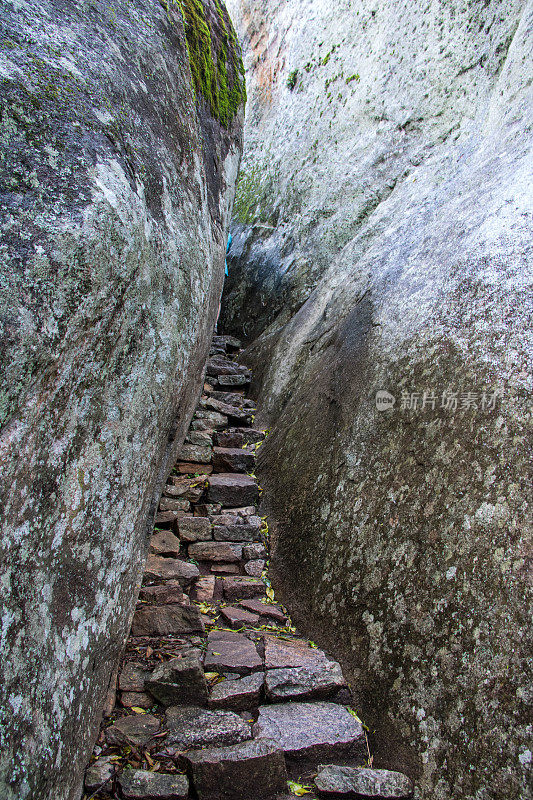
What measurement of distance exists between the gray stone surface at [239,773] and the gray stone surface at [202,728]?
13 centimetres

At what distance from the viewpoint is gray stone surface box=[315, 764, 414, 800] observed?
2.21m

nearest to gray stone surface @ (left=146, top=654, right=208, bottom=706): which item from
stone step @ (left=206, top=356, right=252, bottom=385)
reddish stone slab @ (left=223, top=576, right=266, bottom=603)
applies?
reddish stone slab @ (left=223, top=576, right=266, bottom=603)

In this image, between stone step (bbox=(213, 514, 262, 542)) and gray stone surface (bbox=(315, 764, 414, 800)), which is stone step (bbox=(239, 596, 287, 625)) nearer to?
stone step (bbox=(213, 514, 262, 542))

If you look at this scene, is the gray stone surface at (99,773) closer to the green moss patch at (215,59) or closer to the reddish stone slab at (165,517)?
the reddish stone slab at (165,517)

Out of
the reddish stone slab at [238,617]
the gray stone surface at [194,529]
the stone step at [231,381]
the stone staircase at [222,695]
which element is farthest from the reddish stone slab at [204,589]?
the stone step at [231,381]

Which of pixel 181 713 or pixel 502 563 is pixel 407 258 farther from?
pixel 181 713

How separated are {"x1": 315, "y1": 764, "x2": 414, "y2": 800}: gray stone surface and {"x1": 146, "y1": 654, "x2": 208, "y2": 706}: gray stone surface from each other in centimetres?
74

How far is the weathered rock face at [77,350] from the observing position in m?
1.89

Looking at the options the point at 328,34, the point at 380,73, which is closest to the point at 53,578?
the point at 380,73

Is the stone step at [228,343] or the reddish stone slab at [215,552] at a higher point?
the stone step at [228,343]

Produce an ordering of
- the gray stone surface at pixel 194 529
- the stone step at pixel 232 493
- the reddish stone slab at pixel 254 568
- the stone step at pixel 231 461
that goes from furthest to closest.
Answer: the stone step at pixel 231 461 < the stone step at pixel 232 493 < the gray stone surface at pixel 194 529 < the reddish stone slab at pixel 254 568

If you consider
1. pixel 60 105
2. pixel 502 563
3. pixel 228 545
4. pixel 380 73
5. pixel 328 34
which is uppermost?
pixel 328 34

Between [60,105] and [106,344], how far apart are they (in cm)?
119

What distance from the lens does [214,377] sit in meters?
7.23
